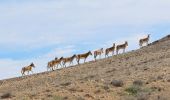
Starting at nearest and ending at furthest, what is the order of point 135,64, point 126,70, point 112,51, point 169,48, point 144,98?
point 144,98 → point 126,70 → point 135,64 → point 169,48 → point 112,51

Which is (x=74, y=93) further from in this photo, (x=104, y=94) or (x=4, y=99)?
(x=4, y=99)

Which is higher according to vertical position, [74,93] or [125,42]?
[125,42]

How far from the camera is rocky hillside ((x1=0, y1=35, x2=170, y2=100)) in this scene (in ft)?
131

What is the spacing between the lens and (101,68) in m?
54.0

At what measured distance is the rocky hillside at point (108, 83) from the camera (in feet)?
131

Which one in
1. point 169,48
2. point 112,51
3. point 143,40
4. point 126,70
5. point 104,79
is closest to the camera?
point 104,79

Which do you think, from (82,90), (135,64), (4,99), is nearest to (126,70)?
(135,64)

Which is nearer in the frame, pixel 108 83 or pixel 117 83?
pixel 117 83

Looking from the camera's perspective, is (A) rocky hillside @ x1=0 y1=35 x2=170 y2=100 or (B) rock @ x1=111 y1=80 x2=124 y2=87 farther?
(B) rock @ x1=111 y1=80 x2=124 y2=87

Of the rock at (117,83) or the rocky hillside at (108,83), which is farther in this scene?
the rock at (117,83)

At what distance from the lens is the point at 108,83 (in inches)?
1687

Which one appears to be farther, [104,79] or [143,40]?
[143,40]

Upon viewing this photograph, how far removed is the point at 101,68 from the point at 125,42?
18.0 m

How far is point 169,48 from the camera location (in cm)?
6128
